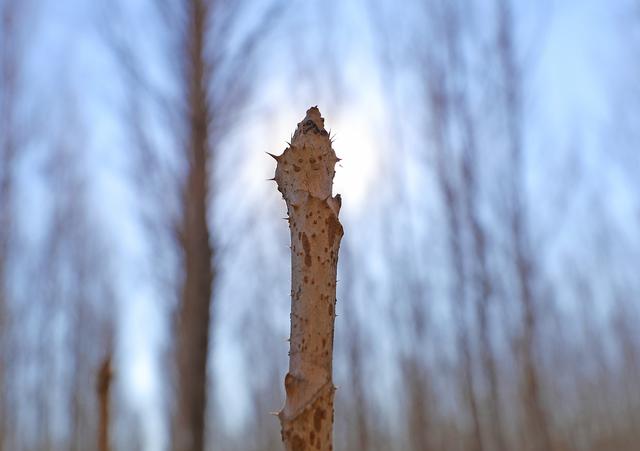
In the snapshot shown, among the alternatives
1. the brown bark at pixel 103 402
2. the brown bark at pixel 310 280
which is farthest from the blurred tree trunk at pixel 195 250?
the brown bark at pixel 310 280

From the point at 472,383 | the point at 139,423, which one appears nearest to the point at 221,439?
the point at 139,423

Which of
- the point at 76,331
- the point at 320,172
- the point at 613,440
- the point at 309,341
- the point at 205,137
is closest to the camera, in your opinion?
the point at 309,341

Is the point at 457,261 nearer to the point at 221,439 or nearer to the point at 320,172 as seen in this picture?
the point at 320,172

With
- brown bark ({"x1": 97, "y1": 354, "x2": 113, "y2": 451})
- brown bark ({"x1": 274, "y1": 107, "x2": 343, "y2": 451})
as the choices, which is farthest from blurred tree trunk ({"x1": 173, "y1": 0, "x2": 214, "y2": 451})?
brown bark ({"x1": 274, "y1": 107, "x2": 343, "y2": 451})

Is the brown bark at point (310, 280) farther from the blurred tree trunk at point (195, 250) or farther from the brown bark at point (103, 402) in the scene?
the blurred tree trunk at point (195, 250)

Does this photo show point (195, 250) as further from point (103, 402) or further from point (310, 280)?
point (310, 280)

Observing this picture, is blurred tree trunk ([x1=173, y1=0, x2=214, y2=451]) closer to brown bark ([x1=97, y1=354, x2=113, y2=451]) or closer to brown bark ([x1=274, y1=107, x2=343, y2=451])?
brown bark ([x1=97, y1=354, x2=113, y2=451])
